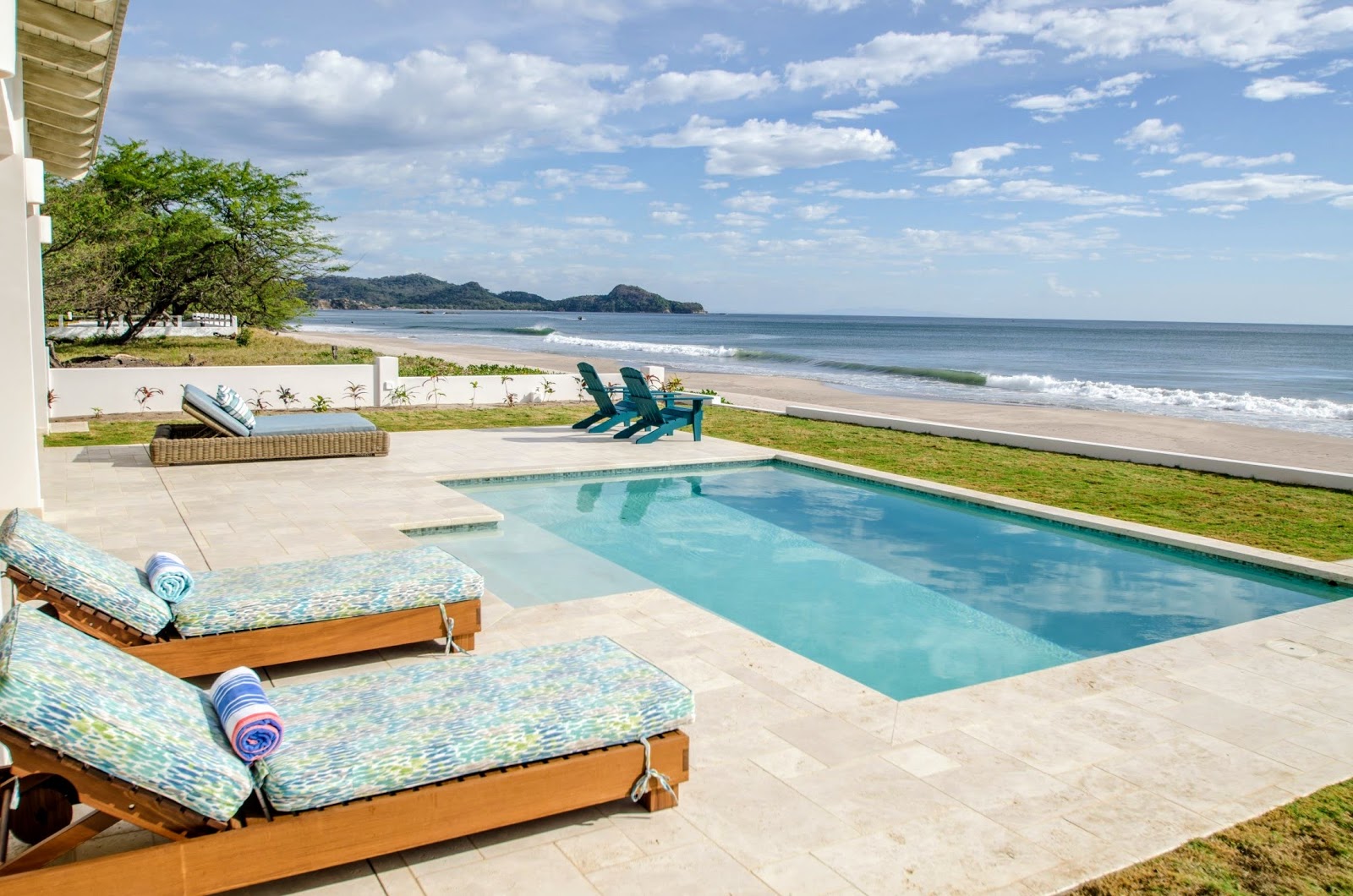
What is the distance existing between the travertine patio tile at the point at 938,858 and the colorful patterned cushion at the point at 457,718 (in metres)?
0.77

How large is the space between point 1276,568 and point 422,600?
668 cm

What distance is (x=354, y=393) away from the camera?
1619 centimetres

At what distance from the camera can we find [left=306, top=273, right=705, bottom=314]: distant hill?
6329 inches

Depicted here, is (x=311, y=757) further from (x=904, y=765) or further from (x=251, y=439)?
(x=251, y=439)

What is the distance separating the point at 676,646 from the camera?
5117 millimetres

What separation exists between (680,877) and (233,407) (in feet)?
31.4

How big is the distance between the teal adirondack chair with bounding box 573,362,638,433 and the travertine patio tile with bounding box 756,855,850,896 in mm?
10695

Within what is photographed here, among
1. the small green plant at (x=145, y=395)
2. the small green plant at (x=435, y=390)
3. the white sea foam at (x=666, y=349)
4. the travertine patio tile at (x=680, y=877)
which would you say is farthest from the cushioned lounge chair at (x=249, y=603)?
the white sea foam at (x=666, y=349)

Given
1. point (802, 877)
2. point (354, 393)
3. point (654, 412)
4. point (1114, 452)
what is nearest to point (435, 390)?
point (354, 393)

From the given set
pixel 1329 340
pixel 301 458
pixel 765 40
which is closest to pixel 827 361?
pixel 765 40

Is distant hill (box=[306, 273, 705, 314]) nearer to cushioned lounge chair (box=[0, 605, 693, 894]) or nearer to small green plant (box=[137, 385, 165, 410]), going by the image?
small green plant (box=[137, 385, 165, 410])

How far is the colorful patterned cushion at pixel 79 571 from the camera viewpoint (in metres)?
3.79

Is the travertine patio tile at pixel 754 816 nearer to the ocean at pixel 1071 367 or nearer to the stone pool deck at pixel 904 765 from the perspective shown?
the stone pool deck at pixel 904 765

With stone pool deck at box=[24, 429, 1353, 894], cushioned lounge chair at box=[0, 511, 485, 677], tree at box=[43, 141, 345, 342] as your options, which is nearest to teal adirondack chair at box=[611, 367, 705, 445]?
stone pool deck at box=[24, 429, 1353, 894]
